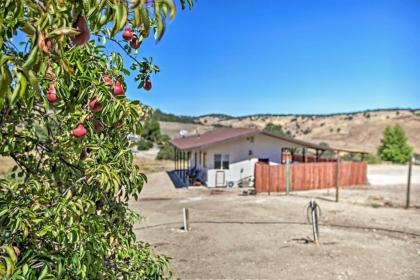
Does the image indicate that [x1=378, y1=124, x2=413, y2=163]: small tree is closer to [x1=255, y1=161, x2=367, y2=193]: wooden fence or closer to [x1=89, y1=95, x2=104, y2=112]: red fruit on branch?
[x1=255, y1=161, x2=367, y2=193]: wooden fence

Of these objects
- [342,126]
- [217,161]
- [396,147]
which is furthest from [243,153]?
[342,126]

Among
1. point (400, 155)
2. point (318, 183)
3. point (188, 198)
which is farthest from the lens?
point (400, 155)

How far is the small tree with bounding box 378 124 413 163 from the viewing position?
4520cm

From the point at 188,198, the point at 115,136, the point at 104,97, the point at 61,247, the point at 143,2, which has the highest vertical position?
the point at 143,2

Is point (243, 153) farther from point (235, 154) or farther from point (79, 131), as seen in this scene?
point (79, 131)

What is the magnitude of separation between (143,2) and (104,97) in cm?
90

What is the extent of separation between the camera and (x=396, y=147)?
45.9 metres

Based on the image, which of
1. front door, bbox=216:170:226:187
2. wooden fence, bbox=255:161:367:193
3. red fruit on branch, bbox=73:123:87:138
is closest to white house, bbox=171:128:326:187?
front door, bbox=216:170:226:187

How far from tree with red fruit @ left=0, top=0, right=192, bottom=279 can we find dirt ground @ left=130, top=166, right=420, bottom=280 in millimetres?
5534

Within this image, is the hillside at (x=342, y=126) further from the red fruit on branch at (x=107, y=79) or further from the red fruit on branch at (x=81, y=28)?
the red fruit on branch at (x=81, y=28)

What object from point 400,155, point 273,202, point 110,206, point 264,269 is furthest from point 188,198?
point 400,155

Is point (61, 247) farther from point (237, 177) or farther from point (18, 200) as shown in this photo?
point (237, 177)

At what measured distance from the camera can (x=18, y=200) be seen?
8.73 feet

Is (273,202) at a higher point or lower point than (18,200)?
lower
